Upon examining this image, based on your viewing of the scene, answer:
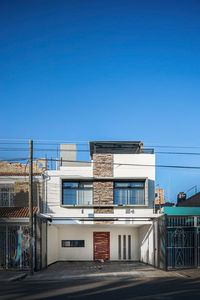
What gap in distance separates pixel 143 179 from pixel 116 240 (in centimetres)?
708

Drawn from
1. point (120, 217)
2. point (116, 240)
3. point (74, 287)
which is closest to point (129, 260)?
point (116, 240)

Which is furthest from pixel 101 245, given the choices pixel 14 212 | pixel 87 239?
pixel 14 212

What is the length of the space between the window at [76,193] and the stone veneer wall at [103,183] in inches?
20.0

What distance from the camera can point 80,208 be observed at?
24953 mm

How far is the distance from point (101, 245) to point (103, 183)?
→ 691 cm

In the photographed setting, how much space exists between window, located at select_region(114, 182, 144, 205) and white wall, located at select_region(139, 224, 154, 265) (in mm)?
2146

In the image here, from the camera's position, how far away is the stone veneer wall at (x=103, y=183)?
24875 millimetres

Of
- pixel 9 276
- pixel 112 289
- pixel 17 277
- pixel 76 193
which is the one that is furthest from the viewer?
pixel 76 193

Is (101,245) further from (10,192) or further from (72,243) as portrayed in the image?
(10,192)

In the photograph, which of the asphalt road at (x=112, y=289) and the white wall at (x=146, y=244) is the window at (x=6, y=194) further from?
the white wall at (x=146, y=244)

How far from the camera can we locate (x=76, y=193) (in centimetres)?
2525

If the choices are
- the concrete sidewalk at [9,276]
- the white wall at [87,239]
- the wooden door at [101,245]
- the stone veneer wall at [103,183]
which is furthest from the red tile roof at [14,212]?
the wooden door at [101,245]

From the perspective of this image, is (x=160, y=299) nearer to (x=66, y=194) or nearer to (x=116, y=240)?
(x=66, y=194)

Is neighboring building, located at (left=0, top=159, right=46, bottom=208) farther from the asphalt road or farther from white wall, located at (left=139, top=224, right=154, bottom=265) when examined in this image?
the asphalt road
